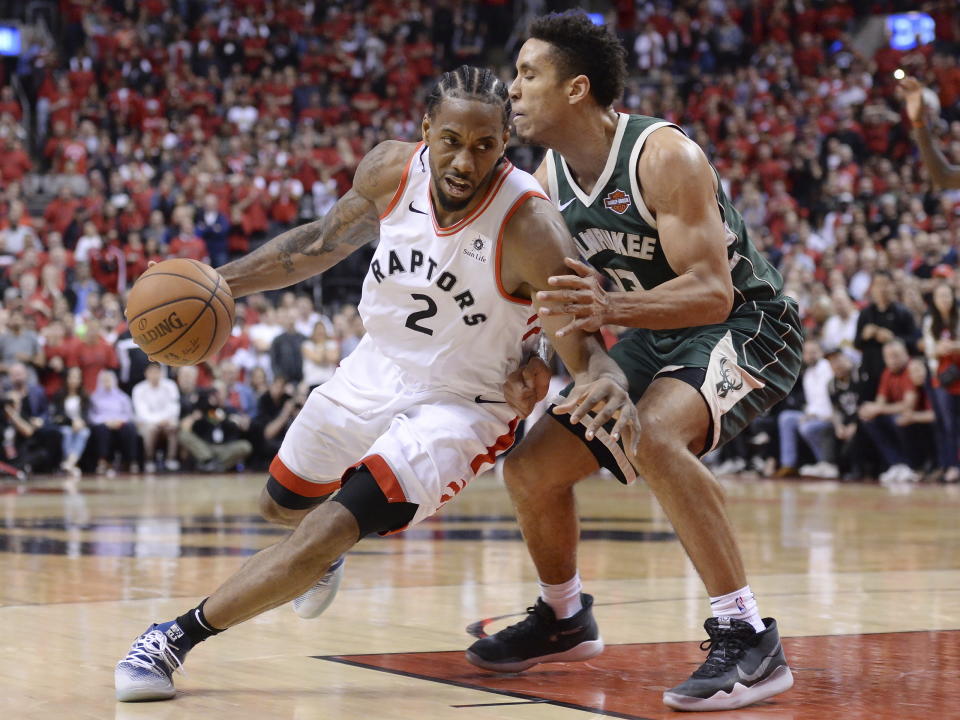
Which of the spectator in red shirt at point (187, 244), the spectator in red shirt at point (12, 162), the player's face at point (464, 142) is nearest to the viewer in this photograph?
the player's face at point (464, 142)

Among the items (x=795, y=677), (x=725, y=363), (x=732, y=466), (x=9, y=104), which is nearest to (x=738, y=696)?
(x=795, y=677)

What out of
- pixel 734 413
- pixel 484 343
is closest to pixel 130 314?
pixel 484 343

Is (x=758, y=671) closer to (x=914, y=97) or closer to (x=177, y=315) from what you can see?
(x=177, y=315)

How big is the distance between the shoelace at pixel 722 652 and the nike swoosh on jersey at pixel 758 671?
40 mm

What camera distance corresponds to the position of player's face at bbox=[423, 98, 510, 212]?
3934 mm

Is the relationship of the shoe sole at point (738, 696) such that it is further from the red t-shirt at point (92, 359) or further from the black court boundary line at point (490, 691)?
the red t-shirt at point (92, 359)

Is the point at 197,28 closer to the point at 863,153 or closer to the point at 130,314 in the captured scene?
the point at 863,153

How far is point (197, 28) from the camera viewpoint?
22.5 meters

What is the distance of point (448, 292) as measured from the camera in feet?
13.5

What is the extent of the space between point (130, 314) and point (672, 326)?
1.63 metres

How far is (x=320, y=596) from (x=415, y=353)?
971 mm

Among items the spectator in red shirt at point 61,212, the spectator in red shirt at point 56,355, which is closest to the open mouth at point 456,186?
the spectator in red shirt at point 56,355

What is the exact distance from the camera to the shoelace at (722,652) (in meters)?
3.71

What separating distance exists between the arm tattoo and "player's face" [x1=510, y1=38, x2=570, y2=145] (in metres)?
0.58
